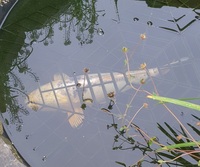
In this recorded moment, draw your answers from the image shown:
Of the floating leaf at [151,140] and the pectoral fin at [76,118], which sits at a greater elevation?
the pectoral fin at [76,118]

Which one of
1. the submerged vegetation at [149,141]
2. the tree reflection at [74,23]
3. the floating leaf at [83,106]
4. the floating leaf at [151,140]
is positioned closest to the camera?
the floating leaf at [151,140]

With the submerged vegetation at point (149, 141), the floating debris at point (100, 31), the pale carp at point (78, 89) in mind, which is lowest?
the submerged vegetation at point (149, 141)

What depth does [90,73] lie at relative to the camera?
132 inches

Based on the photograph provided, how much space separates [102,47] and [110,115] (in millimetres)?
634

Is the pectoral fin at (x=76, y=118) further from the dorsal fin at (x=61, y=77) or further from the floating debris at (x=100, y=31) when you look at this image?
the floating debris at (x=100, y=31)

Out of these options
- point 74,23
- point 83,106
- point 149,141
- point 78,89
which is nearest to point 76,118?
point 83,106

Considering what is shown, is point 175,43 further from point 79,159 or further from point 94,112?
point 79,159

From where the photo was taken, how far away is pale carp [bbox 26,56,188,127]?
3.22m

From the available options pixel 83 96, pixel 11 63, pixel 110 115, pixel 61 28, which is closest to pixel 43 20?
pixel 61 28

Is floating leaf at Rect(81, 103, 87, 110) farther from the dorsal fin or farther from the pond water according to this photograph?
the dorsal fin

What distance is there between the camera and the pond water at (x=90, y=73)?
9.91ft

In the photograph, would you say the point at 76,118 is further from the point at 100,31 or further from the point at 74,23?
the point at 74,23

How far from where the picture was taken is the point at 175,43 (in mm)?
3514

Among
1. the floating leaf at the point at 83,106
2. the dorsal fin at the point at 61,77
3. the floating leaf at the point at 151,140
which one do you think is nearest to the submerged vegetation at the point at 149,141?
the floating leaf at the point at 151,140
